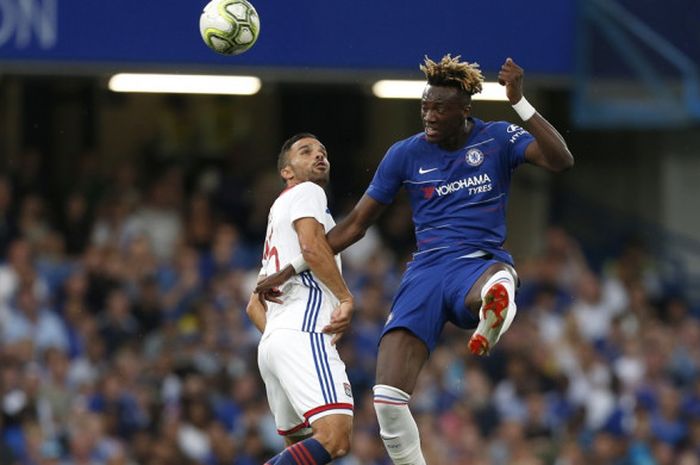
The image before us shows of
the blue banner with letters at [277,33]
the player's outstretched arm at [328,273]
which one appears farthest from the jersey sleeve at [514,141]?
the blue banner with letters at [277,33]

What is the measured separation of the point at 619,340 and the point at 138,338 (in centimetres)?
522

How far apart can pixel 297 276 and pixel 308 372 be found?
59 cm

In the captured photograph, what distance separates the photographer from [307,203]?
9.19 m

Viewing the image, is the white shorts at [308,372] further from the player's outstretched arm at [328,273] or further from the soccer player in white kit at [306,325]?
the player's outstretched arm at [328,273]

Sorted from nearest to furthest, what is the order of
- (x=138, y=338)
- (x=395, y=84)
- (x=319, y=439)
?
(x=319, y=439)
(x=138, y=338)
(x=395, y=84)

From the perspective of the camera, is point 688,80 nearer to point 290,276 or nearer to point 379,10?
point 379,10

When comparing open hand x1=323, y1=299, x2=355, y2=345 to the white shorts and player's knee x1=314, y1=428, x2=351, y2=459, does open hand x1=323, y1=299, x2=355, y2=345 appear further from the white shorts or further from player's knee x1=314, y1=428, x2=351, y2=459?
player's knee x1=314, y1=428, x2=351, y2=459

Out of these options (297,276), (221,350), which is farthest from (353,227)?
(221,350)

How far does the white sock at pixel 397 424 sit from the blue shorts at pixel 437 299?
1.14 ft

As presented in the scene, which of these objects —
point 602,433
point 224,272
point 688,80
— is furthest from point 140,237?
point 688,80

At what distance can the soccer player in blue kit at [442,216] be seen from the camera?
9055 millimetres

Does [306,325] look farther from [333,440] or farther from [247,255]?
[247,255]

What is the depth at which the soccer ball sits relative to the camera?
9883 mm

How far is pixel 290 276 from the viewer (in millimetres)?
9203
